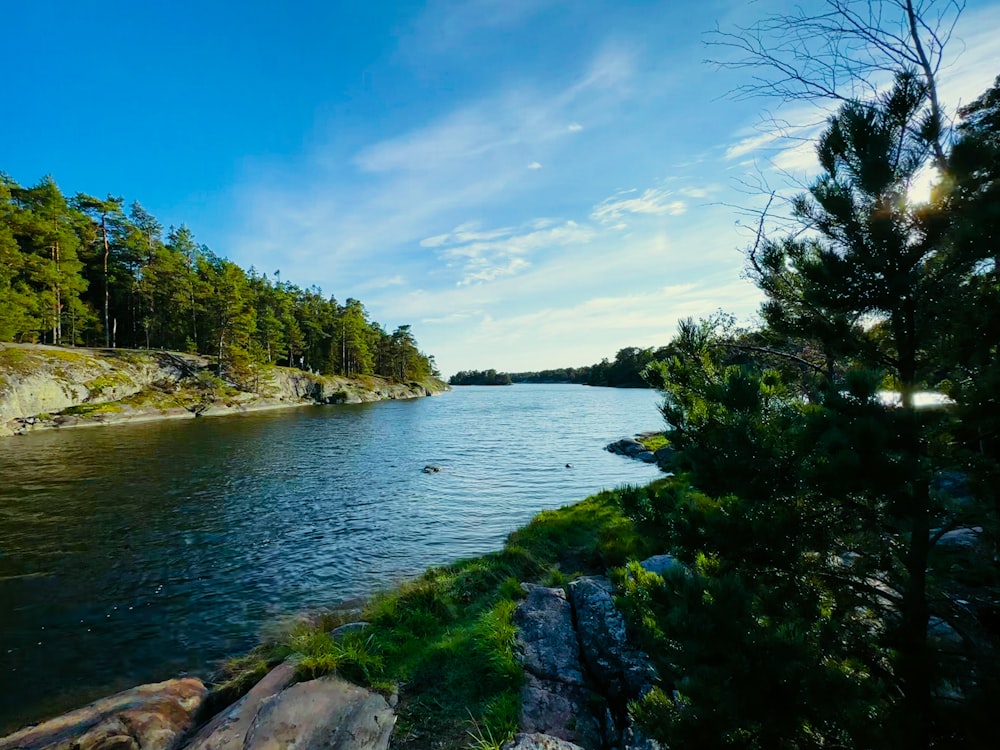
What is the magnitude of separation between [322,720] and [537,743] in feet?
8.60

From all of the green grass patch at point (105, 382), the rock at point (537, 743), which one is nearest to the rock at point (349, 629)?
the rock at point (537, 743)

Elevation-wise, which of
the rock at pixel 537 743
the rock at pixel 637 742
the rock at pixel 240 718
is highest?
the rock at pixel 537 743

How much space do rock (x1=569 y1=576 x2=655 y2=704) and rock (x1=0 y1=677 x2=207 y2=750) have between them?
5592 millimetres

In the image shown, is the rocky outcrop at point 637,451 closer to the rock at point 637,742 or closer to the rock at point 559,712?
the rock at point 559,712

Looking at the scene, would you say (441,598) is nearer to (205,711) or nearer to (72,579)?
(205,711)

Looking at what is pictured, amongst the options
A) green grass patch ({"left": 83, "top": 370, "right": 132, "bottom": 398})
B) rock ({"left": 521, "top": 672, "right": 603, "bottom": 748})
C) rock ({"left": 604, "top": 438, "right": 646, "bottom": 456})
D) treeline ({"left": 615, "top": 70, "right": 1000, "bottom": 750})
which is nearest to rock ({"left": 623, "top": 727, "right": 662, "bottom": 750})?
rock ({"left": 521, "top": 672, "right": 603, "bottom": 748})

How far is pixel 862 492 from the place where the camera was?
2.64 meters

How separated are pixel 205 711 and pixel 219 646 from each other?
2363mm

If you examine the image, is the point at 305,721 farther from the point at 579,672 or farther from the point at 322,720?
the point at 579,672

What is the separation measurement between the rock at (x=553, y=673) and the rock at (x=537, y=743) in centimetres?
43

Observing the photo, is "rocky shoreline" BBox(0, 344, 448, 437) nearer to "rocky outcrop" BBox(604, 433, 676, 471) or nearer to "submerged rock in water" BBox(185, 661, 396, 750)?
"submerged rock in water" BBox(185, 661, 396, 750)

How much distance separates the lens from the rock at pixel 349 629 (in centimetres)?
751

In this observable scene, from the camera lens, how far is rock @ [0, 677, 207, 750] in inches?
214

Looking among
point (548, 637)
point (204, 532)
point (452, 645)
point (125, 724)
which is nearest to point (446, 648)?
point (452, 645)
